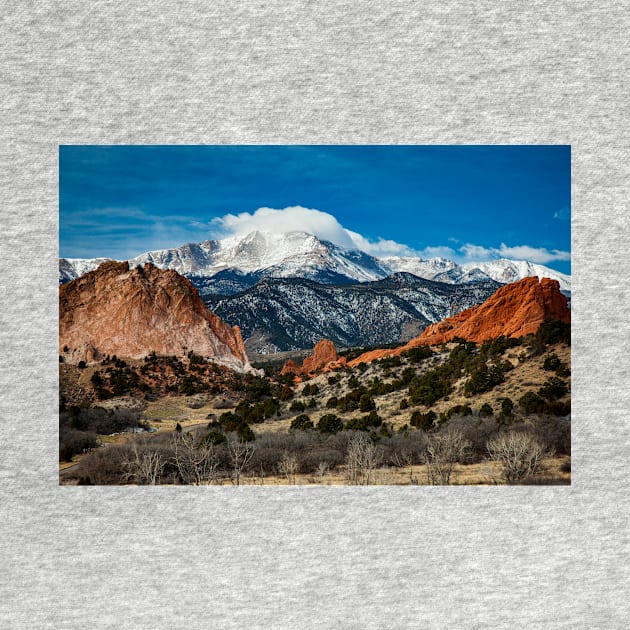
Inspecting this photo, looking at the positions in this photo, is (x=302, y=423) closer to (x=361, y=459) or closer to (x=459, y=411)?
(x=361, y=459)

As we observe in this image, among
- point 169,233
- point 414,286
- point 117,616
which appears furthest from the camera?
point 414,286

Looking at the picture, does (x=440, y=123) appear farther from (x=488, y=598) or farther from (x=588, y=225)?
(x=488, y=598)

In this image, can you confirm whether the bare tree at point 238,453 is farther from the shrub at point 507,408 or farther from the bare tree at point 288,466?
the shrub at point 507,408

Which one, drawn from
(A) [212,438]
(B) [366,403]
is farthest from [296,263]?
(A) [212,438]

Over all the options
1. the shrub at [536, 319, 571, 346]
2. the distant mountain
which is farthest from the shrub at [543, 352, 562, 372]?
the distant mountain

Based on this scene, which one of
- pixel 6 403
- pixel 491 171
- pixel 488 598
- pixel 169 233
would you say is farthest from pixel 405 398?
pixel 6 403

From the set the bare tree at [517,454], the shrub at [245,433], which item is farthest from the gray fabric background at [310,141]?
the shrub at [245,433]
